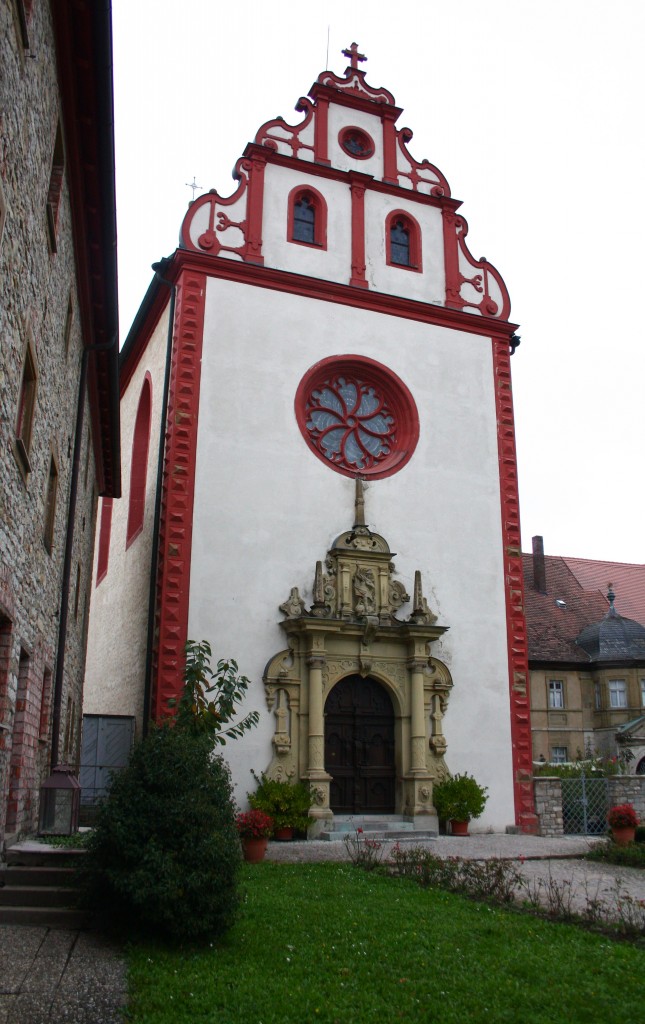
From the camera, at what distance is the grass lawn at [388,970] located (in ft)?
18.9

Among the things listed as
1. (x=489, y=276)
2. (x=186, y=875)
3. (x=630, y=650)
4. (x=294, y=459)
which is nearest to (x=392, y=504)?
(x=294, y=459)

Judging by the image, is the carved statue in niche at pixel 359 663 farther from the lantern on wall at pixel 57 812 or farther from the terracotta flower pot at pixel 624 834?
the lantern on wall at pixel 57 812

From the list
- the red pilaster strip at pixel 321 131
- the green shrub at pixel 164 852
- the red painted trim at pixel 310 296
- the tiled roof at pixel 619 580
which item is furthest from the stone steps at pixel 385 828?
the tiled roof at pixel 619 580

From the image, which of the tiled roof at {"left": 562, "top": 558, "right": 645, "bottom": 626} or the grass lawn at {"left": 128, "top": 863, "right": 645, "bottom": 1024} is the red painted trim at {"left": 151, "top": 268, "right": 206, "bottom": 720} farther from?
the tiled roof at {"left": 562, "top": 558, "right": 645, "bottom": 626}

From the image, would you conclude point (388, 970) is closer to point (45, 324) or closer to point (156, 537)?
point (45, 324)

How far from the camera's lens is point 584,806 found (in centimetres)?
1842

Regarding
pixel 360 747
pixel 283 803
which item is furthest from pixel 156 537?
pixel 360 747

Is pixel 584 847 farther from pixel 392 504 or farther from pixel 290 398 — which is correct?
pixel 290 398

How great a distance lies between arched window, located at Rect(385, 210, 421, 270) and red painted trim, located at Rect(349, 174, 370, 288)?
2.34 ft

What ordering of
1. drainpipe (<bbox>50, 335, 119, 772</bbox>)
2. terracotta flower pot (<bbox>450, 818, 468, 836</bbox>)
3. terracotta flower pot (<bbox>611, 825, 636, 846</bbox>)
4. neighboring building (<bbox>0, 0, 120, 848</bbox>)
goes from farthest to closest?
terracotta flower pot (<bbox>450, 818, 468, 836</bbox>)
terracotta flower pot (<bbox>611, 825, 636, 846</bbox>)
drainpipe (<bbox>50, 335, 119, 772</bbox>)
neighboring building (<bbox>0, 0, 120, 848</bbox>)

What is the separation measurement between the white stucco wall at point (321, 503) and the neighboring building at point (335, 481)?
0.04 m

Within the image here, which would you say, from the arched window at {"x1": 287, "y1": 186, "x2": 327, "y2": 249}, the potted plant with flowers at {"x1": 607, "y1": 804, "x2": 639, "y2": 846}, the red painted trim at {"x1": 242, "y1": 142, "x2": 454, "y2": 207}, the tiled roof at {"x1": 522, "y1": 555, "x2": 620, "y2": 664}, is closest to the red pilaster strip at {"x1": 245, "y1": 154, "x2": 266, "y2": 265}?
the red painted trim at {"x1": 242, "y1": 142, "x2": 454, "y2": 207}

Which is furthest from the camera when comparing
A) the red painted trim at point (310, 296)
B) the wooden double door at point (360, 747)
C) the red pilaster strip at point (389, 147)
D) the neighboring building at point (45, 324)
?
the red pilaster strip at point (389, 147)

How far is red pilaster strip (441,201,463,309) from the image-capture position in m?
20.9
